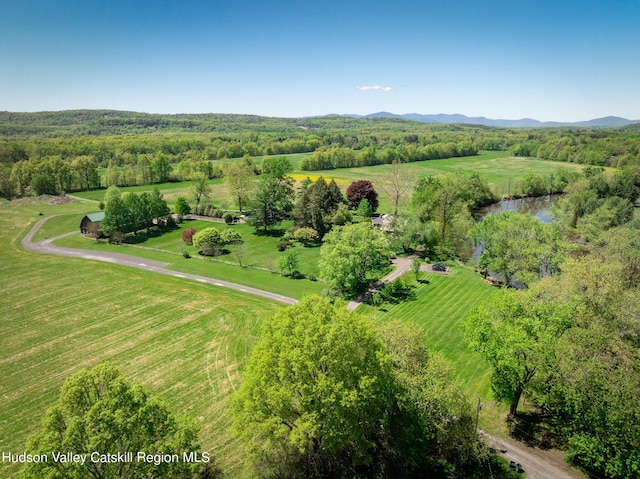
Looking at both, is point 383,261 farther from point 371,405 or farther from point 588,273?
point 371,405

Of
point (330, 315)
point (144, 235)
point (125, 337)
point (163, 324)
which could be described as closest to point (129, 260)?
point (144, 235)

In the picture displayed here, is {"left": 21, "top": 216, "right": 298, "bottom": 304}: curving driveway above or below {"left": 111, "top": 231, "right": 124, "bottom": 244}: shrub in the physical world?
below

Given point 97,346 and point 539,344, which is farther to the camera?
point 97,346

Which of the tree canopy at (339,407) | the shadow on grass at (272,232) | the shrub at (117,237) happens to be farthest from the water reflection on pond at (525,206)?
the shrub at (117,237)

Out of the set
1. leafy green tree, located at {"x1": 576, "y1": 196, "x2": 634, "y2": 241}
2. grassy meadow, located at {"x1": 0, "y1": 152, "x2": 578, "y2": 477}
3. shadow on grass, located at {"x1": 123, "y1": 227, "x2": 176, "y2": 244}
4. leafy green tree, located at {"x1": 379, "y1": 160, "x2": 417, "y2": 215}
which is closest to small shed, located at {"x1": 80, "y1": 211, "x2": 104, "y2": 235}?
grassy meadow, located at {"x1": 0, "y1": 152, "x2": 578, "y2": 477}

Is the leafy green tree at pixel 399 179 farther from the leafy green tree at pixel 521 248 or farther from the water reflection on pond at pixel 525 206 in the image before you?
the leafy green tree at pixel 521 248

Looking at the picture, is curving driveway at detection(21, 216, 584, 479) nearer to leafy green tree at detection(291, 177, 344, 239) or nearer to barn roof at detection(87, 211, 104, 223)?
barn roof at detection(87, 211, 104, 223)

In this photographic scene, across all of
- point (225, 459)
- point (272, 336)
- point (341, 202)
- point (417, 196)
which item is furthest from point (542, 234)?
point (225, 459)
